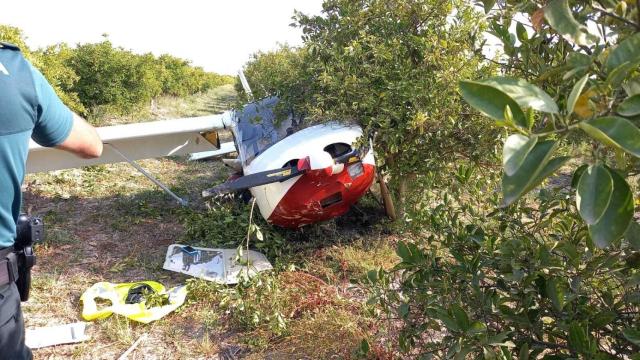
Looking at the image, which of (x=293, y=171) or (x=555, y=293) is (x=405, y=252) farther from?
(x=293, y=171)

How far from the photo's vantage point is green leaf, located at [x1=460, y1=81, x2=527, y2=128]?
2.32ft

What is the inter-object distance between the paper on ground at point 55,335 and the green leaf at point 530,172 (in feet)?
11.8

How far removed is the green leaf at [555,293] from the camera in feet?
5.16

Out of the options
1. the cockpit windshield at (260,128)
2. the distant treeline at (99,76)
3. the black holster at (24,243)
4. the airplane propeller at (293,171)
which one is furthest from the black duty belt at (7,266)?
the distant treeline at (99,76)

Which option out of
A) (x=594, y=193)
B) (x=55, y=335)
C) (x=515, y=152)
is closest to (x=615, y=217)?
(x=594, y=193)

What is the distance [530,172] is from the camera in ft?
2.25

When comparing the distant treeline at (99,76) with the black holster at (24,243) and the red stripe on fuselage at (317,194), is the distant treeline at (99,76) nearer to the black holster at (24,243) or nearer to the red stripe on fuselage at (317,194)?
the red stripe on fuselage at (317,194)

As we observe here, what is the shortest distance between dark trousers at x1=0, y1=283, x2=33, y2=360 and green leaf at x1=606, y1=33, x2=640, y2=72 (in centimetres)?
207

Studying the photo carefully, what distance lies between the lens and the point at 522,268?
5.63 ft

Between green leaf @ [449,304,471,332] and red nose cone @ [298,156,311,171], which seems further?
red nose cone @ [298,156,311,171]

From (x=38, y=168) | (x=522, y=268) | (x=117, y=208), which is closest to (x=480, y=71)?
(x=522, y=268)

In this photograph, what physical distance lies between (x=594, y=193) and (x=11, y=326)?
2.01 meters

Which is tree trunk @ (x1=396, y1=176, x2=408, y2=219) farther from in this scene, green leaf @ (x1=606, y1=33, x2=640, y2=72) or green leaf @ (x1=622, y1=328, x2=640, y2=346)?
green leaf @ (x1=606, y1=33, x2=640, y2=72)

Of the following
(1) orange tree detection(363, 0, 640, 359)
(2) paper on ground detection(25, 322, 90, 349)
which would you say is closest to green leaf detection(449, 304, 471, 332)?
(1) orange tree detection(363, 0, 640, 359)
